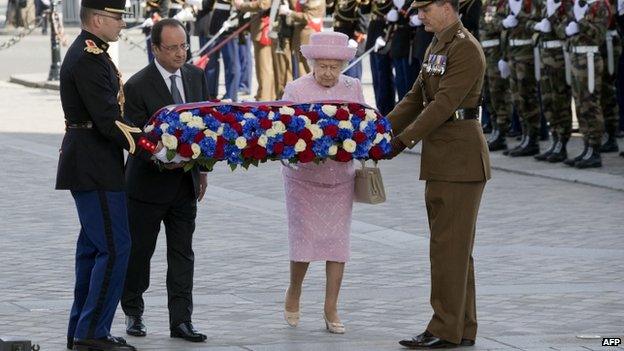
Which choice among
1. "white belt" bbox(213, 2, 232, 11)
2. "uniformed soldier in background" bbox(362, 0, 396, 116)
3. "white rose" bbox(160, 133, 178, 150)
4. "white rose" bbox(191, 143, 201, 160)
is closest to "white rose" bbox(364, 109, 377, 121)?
"white rose" bbox(191, 143, 201, 160)

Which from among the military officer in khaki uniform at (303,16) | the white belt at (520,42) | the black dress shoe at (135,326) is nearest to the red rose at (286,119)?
the black dress shoe at (135,326)

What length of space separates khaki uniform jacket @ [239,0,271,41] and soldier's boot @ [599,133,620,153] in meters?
5.80

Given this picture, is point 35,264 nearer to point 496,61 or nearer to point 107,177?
point 107,177

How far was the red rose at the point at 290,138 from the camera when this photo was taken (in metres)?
8.47

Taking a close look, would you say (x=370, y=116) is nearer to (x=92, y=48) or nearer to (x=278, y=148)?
(x=278, y=148)

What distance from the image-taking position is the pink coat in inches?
351

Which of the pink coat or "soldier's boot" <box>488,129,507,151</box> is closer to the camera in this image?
the pink coat

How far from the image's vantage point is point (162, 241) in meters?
A: 12.2

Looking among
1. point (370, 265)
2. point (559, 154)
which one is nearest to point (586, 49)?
point (559, 154)

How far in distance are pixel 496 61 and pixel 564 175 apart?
207 cm

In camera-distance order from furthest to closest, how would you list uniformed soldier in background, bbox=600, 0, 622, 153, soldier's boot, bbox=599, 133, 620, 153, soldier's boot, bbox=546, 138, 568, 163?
soldier's boot, bbox=599, 133, 620, 153
soldier's boot, bbox=546, 138, 568, 163
uniformed soldier in background, bbox=600, 0, 622, 153

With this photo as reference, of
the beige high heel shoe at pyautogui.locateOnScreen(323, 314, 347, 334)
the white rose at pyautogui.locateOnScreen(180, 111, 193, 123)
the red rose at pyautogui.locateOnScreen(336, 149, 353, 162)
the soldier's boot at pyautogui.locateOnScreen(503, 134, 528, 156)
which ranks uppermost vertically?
the white rose at pyautogui.locateOnScreen(180, 111, 193, 123)

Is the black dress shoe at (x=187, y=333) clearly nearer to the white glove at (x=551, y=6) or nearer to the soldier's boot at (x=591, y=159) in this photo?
the soldier's boot at (x=591, y=159)

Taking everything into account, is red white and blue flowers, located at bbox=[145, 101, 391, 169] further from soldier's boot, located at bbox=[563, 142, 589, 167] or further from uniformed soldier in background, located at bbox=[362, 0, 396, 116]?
uniformed soldier in background, located at bbox=[362, 0, 396, 116]
